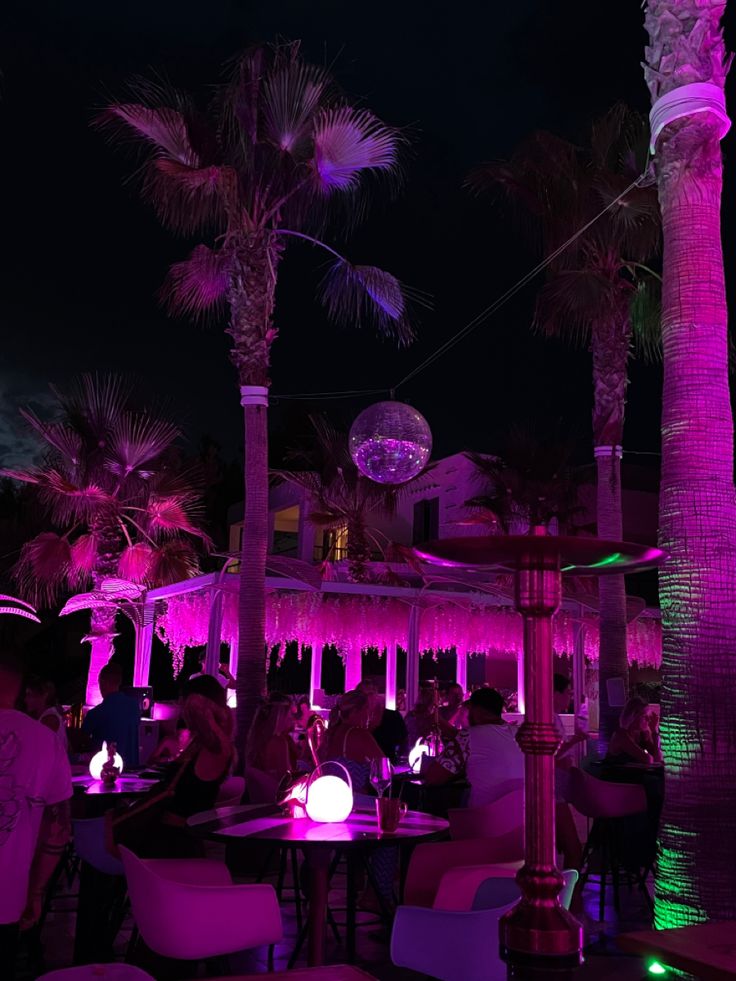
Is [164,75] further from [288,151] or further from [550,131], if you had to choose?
[550,131]

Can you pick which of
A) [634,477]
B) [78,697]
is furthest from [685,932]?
[634,477]

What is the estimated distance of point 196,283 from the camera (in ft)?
42.8

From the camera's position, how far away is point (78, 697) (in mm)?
26688

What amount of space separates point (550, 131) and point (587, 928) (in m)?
10.6

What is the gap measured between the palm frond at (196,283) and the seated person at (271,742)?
6.71 meters

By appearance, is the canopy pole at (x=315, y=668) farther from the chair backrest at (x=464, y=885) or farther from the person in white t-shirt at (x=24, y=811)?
the person in white t-shirt at (x=24, y=811)

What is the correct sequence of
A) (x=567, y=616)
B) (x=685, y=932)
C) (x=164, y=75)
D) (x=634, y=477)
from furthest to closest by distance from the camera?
(x=634, y=477)
(x=567, y=616)
(x=164, y=75)
(x=685, y=932)

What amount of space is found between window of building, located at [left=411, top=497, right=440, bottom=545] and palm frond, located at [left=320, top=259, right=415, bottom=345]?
51.9 ft

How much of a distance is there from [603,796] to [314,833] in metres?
3.63

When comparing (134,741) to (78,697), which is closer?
(134,741)

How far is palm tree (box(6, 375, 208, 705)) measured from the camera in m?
17.6

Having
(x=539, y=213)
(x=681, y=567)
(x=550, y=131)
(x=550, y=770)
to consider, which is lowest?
(x=550, y=770)

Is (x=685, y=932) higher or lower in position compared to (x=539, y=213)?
lower

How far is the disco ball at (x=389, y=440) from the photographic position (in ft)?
29.8
